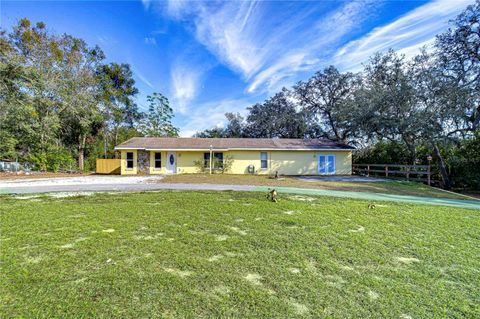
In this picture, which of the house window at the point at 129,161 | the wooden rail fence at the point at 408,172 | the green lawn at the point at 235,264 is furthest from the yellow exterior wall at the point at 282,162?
the green lawn at the point at 235,264

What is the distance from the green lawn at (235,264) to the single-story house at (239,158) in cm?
1265

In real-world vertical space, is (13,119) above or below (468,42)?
below

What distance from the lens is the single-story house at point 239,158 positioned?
1777 cm

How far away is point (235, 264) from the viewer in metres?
2.88

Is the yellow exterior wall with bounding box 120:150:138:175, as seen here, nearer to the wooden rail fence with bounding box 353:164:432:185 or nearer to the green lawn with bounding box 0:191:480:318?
the green lawn with bounding box 0:191:480:318

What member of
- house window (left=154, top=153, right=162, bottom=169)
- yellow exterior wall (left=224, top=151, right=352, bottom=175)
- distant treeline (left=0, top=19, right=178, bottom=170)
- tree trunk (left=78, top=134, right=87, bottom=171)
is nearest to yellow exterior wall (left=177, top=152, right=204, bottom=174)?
house window (left=154, top=153, right=162, bottom=169)

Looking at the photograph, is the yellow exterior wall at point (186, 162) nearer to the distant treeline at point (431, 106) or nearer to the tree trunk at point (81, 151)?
the tree trunk at point (81, 151)

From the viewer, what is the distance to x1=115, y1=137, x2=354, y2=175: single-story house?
1777cm

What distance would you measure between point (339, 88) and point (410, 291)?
2685 centimetres

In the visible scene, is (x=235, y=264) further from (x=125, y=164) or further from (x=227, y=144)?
(x=125, y=164)

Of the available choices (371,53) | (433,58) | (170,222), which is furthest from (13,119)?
(433,58)

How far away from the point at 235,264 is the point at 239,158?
51.1 feet

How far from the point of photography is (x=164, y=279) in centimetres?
250

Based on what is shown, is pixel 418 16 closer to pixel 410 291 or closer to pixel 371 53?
pixel 371 53
